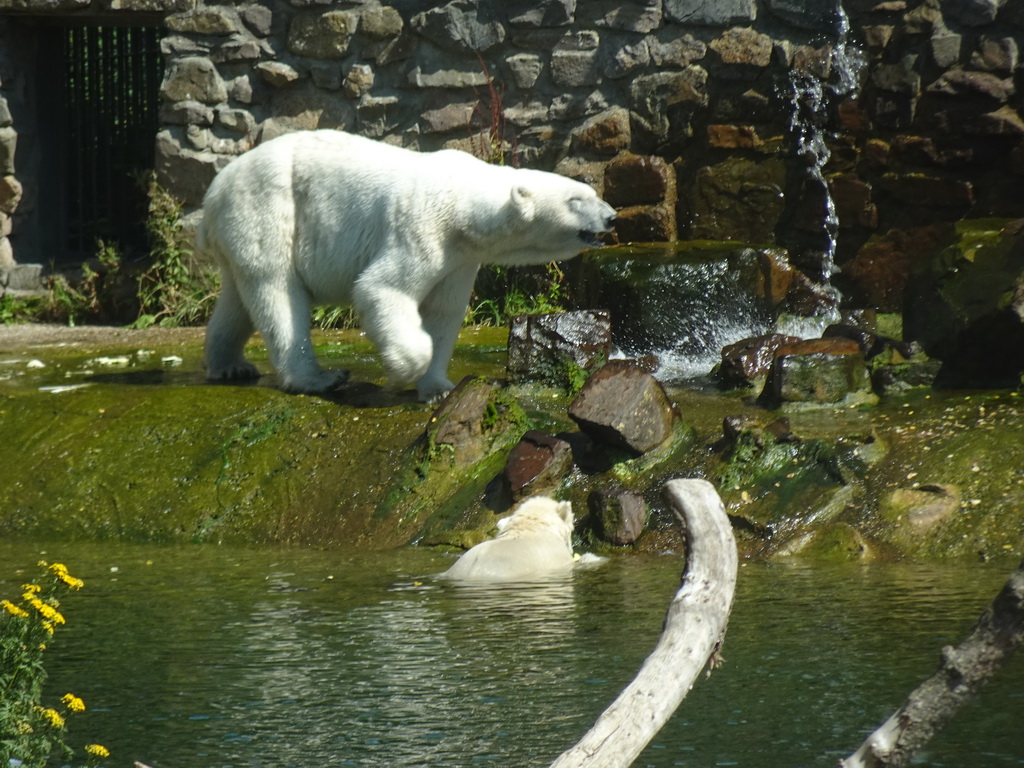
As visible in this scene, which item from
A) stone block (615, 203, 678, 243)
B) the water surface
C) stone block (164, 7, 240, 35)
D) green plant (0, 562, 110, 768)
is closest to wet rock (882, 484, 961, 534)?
the water surface

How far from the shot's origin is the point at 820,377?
708 centimetres

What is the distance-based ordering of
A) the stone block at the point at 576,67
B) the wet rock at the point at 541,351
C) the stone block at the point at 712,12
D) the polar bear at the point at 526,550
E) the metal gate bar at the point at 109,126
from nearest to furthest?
the polar bear at the point at 526,550 < the wet rock at the point at 541,351 < the stone block at the point at 712,12 < the stone block at the point at 576,67 < the metal gate bar at the point at 109,126

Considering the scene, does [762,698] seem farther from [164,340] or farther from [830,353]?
[164,340]

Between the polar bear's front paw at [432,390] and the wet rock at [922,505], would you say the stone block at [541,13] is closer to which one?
the polar bear's front paw at [432,390]

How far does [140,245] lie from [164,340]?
144 inches

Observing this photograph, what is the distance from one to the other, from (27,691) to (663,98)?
30.2ft

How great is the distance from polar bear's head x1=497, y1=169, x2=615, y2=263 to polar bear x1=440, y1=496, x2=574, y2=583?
5.20ft

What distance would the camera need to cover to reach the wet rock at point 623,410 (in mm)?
6348

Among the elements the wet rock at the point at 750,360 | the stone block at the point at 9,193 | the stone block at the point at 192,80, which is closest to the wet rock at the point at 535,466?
the wet rock at the point at 750,360

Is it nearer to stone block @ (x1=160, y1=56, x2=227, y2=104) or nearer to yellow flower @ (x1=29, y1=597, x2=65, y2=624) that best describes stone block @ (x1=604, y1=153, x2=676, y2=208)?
stone block @ (x1=160, y1=56, x2=227, y2=104)

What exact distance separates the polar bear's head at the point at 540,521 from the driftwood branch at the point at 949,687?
3.30 metres

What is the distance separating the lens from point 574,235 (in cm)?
681

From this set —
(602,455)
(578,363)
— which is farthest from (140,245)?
(602,455)

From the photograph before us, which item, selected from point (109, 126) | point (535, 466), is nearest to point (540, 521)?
point (535, 466)
